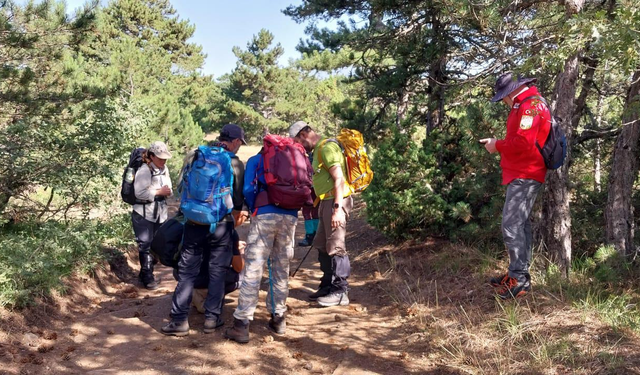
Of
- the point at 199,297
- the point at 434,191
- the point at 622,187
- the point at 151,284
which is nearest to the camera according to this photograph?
the point at 199,297

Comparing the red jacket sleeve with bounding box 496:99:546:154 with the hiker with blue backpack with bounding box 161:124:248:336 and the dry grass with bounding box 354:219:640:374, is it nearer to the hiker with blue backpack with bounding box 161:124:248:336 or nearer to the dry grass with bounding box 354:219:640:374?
the dry grass with bounding box 354:219:640:374

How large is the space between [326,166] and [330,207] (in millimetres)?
539

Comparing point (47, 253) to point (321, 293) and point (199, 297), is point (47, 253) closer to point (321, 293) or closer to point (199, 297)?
point (199, 297)

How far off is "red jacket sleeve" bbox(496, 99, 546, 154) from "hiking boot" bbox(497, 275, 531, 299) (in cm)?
122

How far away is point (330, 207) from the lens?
5.36 m

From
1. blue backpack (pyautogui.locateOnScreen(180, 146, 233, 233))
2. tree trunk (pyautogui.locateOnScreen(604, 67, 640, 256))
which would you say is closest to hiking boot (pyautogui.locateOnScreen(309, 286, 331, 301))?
blue backpack (pyautogui.locateOnScreen(180, 146, 233, 233))

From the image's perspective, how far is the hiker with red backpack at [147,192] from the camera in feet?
19.8

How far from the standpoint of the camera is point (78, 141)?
6840 mm

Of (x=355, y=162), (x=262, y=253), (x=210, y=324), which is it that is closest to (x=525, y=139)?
(x=355, y=162)

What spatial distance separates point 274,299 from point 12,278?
2.75 meters

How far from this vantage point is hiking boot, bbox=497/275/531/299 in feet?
14.8

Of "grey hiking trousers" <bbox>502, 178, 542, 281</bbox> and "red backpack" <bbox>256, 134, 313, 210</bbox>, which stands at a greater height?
"red backpack" <bbox>256, 134, 313, 210</bbox>

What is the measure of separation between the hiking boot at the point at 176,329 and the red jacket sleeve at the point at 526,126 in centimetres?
345

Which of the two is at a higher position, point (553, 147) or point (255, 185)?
point (553, 147)
